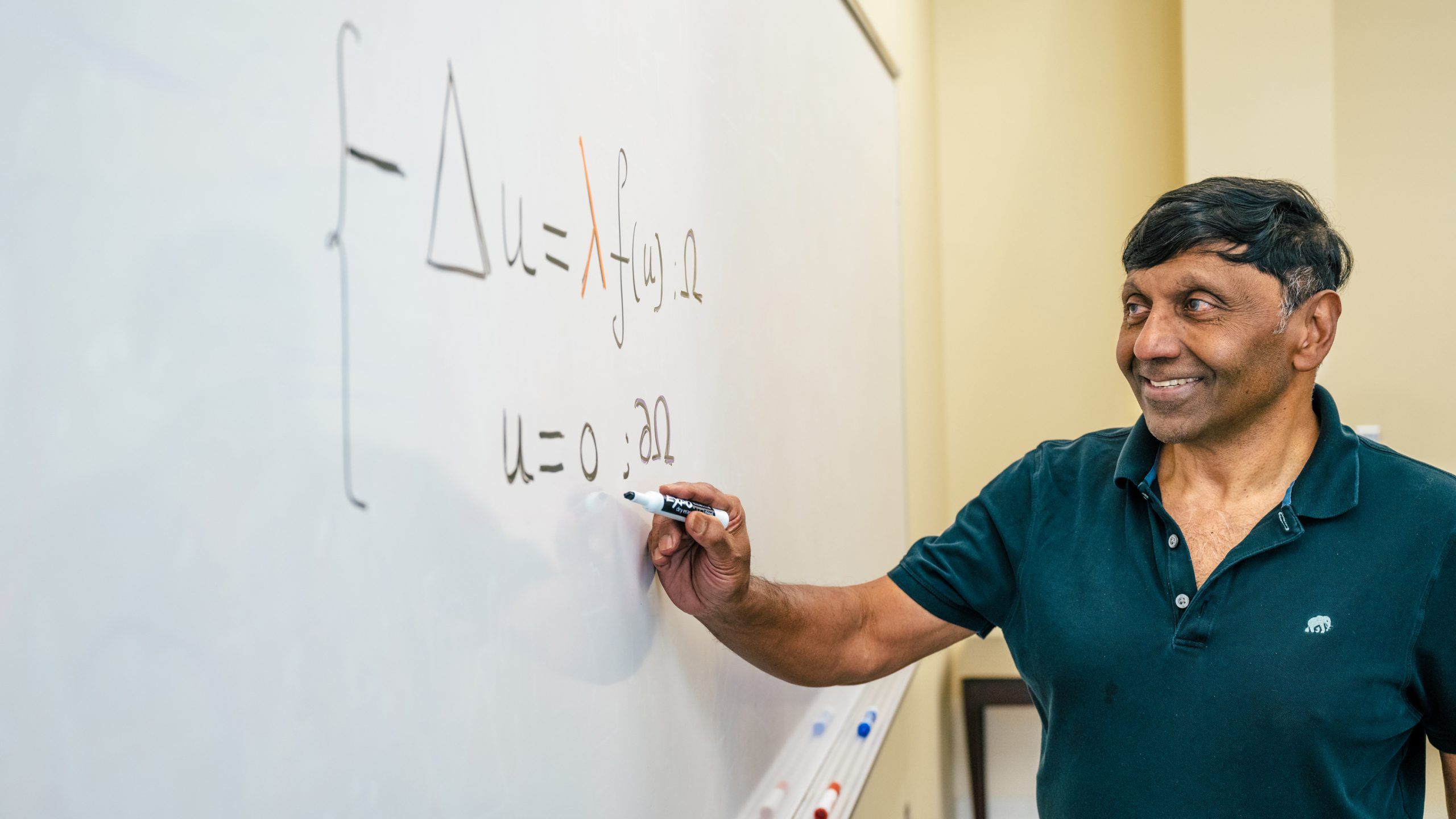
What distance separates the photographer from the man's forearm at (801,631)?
994mm

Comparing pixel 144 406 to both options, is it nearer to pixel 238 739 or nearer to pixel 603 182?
pixel 238 739

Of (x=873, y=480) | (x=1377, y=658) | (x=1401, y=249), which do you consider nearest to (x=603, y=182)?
(x=1377, y=658)

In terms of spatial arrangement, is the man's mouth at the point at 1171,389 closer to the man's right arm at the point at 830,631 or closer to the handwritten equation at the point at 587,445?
the man's right arm at the point at 830,631

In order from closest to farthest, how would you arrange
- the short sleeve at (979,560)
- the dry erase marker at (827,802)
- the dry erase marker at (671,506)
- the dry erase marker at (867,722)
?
the dry erase marker at (671,506) → the short sleeve at (979,560) → the dry erase marker at (827,802) → the dry erase marker at (867,722)

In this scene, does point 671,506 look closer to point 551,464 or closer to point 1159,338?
point 551,464

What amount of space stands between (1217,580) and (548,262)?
2.48 ft

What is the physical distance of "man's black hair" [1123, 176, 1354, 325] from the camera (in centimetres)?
107

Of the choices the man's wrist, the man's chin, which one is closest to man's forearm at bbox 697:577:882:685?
the man's wrist

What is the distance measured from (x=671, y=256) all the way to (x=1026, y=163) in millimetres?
2631

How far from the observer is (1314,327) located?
1.12 meters

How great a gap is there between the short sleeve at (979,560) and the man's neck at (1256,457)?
183 millimetres

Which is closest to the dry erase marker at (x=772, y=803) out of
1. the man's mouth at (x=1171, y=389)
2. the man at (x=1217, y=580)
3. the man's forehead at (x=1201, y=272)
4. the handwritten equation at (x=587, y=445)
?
the man at (x=1217, y=580)

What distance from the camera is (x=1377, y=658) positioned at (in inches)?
39.4

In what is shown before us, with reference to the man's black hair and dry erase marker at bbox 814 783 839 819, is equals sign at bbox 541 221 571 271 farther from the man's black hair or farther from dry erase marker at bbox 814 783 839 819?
dry erase marker at bbox 814 783 839 819
